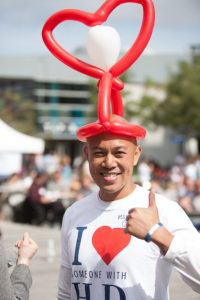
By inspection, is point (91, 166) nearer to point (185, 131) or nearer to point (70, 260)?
point (70, 260)

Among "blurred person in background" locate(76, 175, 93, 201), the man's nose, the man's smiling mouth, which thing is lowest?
the man's smiling mouth

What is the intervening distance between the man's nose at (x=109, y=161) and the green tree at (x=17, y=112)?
34.4 metres

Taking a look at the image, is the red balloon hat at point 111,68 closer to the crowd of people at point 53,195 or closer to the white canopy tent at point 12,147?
the crowd of people at point 53,195

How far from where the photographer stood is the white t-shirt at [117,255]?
6.59 feet

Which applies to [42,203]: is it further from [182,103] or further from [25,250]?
[182,103]

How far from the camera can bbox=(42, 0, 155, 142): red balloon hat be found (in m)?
2.07

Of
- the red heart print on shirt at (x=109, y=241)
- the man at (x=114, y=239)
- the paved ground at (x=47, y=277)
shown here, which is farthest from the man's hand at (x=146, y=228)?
the paved ground at (x=47, y=277)

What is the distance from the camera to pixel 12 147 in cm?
1220

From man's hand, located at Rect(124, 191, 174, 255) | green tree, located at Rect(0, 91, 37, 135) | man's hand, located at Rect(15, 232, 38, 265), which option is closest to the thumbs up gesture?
man's hand, located at Rect(124, 191, 174, 255)

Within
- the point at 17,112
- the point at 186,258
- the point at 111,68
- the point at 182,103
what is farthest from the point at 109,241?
the point at 17,112

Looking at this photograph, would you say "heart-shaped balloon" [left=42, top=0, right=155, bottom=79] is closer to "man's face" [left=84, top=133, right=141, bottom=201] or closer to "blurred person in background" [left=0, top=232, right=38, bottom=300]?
"man's face" [left=84, top=133, right=141, bottom=201]

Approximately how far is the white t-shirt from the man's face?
94 millimetres

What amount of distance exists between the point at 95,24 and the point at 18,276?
4.05 feet

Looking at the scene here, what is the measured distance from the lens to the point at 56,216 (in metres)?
10.8
